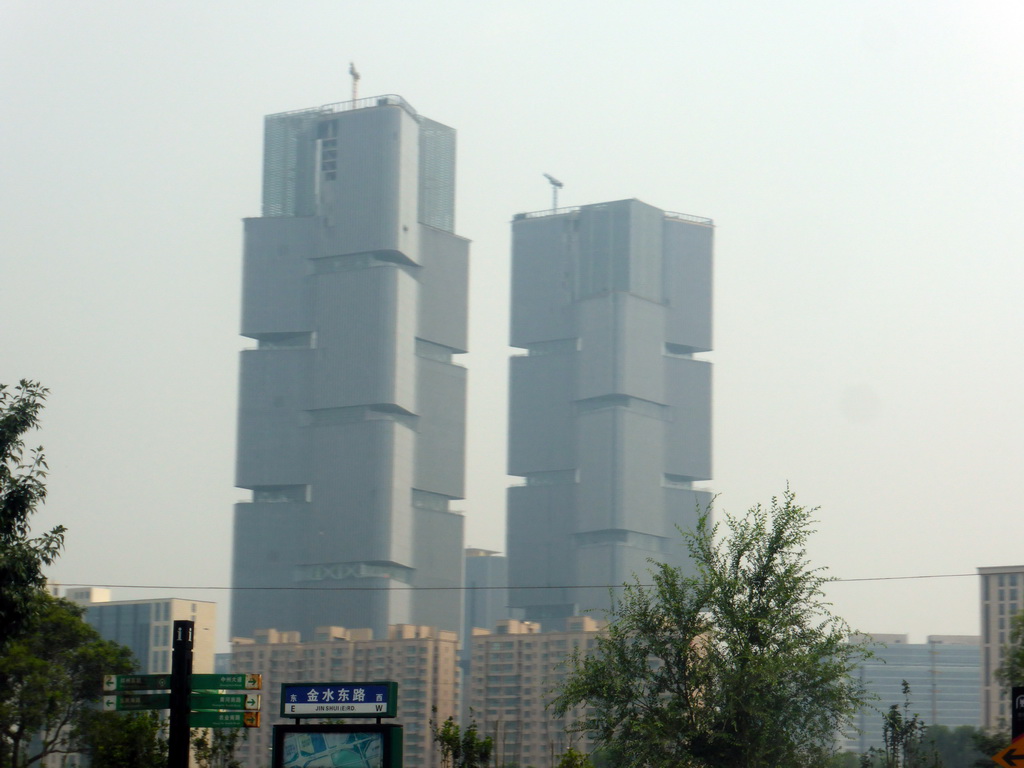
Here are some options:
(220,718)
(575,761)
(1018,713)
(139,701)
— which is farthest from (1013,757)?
(575,761)

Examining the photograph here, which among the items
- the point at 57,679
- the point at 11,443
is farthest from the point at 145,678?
the point at 57,679

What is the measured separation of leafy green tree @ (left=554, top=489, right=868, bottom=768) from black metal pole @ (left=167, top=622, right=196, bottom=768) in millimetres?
17003

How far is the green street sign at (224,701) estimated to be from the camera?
104 feet

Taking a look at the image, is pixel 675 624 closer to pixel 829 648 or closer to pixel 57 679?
pixel 829 648

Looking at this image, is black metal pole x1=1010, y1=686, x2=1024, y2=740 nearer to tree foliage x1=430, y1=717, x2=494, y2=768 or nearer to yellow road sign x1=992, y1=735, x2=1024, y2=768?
yellow road sign x1=992, y1=735, x2=1024, y2=768

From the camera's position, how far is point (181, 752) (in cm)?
3222

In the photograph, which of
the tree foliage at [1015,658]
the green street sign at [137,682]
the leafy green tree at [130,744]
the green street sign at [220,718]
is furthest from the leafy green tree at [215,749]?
the green street sign at [220,718]

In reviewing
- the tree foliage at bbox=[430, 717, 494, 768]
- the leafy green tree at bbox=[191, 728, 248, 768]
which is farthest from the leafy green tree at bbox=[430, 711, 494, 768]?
the leafy green tree at bbox=[191, 728, 248, 768]

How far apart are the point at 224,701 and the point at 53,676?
3613 cm

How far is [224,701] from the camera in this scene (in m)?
31.9

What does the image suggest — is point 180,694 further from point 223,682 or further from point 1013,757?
point 1013,757

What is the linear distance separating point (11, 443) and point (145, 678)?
7.75 metres

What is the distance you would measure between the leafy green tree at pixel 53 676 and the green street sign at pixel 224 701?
3059 cm

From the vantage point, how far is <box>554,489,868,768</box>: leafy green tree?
45250mm
